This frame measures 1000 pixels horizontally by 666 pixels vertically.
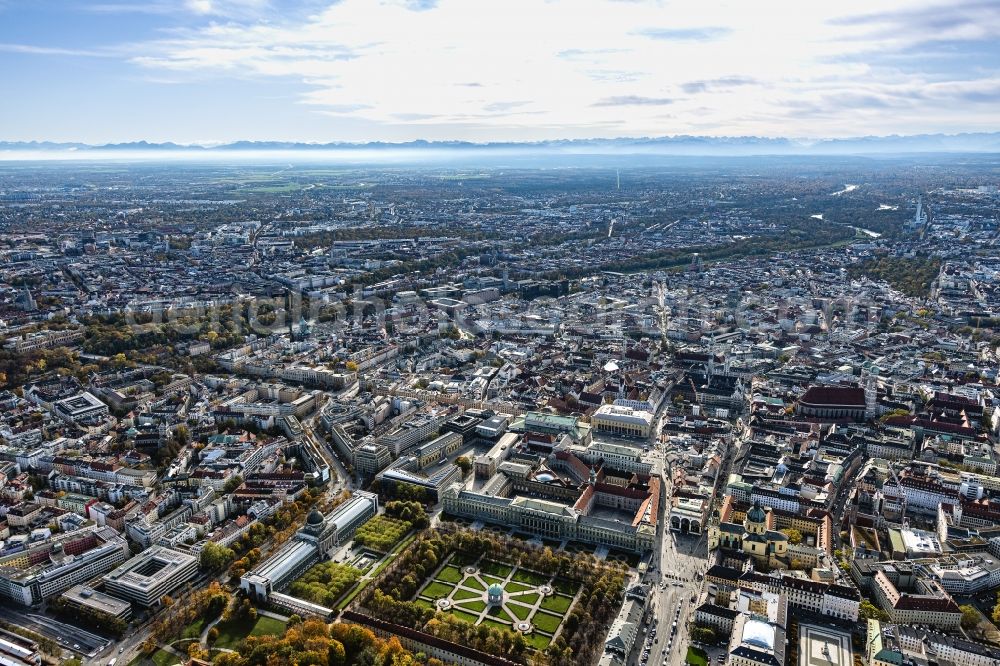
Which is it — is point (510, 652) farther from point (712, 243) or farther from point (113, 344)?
point (712, 243)

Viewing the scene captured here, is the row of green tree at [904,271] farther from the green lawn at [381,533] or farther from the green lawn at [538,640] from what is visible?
the green lawn at [538,640]

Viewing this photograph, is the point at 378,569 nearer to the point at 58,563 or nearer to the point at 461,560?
the point at 461,560

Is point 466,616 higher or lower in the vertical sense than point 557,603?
lower

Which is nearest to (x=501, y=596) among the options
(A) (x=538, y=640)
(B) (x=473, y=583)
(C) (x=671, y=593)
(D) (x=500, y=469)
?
(B) (x=473, y=583)

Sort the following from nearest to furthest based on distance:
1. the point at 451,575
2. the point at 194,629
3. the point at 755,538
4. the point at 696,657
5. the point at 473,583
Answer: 1. the point at 696,657
2. the point at 194,629
3. the point at 473,583
4. the point at 451,575
5. the point at 755,538

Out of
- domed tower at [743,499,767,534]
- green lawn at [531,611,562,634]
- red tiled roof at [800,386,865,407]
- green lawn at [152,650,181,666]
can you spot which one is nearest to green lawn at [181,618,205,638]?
green lawn at [152,650,181,666]

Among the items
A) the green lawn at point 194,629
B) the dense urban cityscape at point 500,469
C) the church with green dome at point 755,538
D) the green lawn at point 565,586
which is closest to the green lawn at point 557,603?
the dense urban cityscape at point 500,469

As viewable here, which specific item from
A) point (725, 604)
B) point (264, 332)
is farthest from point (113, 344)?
point (725, 604)
